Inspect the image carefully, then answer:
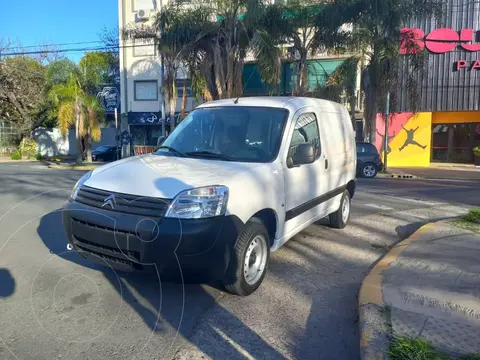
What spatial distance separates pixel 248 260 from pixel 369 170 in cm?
1426

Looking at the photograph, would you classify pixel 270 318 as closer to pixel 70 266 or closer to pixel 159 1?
pixel 70 266

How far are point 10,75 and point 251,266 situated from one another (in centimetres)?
3346

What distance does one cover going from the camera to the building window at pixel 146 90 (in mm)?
30766

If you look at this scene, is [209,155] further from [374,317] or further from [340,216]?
[340,216]

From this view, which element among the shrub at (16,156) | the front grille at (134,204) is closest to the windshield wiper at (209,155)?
the front grille at (134,204)

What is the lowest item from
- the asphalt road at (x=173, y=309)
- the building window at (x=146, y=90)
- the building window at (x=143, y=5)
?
the asphalt road at (x=173, y=309)

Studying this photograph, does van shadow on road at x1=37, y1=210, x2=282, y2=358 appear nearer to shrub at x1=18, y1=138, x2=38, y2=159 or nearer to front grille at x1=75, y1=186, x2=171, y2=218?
front grille at x1=75, y1=186, x2=171, y2=218

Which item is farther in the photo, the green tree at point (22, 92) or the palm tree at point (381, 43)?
the green tree at point (22, 92)

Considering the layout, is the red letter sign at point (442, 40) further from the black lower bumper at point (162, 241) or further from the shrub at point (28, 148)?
the shrub at point (28, 148)

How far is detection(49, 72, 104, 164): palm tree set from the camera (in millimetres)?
23781

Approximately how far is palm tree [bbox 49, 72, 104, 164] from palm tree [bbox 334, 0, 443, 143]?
15.0 metres

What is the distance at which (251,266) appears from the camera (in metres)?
4.21

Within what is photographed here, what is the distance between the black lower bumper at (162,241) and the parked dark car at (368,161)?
14.3 m

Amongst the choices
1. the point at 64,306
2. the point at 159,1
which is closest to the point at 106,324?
the point at 64,306
